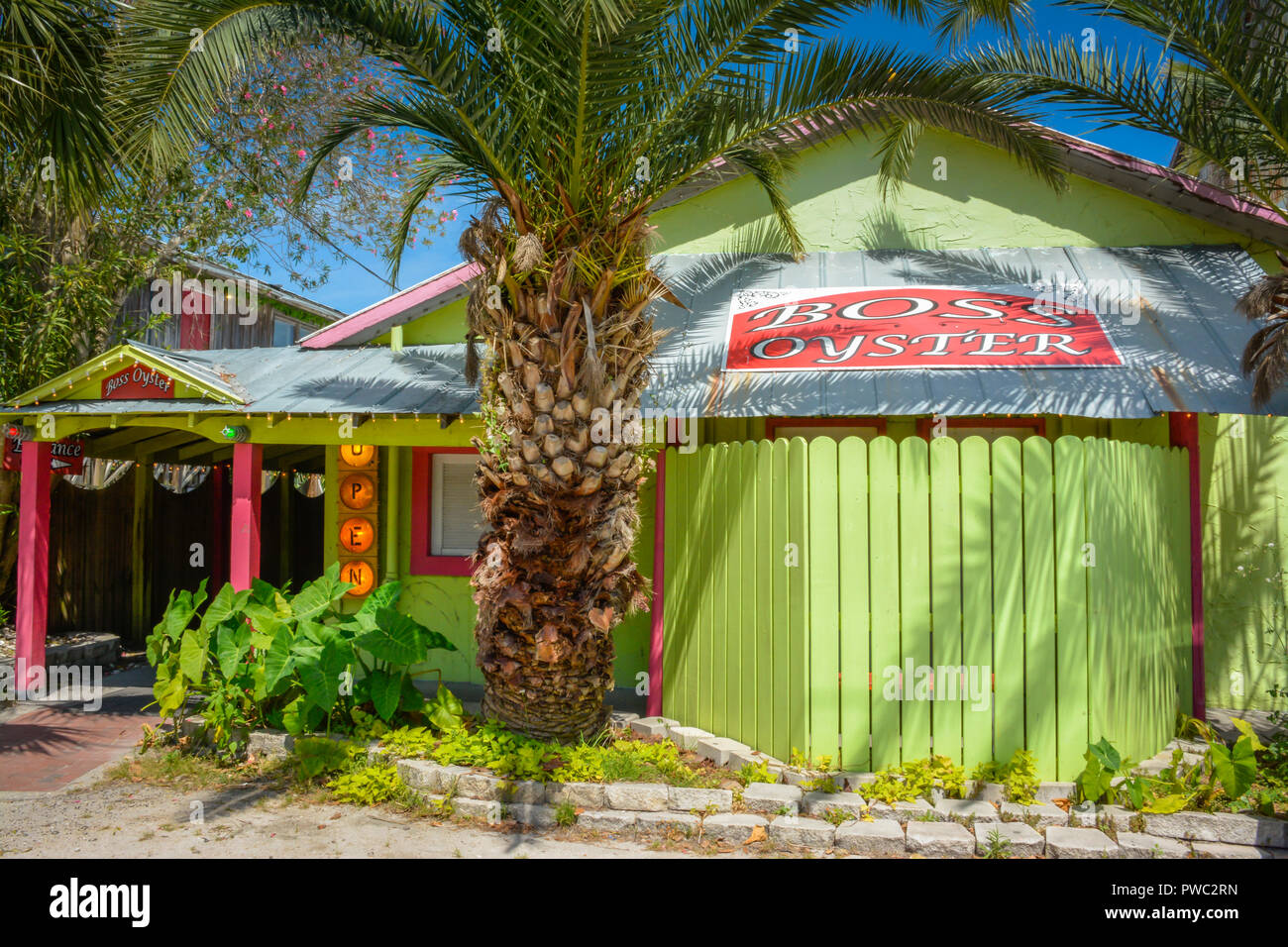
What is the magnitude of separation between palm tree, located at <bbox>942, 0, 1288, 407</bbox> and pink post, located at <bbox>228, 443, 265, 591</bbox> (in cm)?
693

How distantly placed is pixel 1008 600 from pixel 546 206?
3823 mm

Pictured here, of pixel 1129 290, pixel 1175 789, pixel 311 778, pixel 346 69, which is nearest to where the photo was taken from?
pixel 1175 789


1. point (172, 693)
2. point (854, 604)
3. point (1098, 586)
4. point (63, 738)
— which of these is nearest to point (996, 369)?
point (1098, 586)

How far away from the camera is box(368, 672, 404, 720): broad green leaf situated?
20.1 feet

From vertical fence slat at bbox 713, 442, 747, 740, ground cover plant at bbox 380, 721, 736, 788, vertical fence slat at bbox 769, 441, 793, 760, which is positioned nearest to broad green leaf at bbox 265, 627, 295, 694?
ground cover plant at bbox 380, 721, 736, 788

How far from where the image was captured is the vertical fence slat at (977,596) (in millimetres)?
5160

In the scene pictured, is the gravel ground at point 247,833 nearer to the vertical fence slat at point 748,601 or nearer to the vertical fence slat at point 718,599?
the vertical fence slat at point 748,601

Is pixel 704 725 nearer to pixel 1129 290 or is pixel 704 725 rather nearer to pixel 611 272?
pixel 611 272

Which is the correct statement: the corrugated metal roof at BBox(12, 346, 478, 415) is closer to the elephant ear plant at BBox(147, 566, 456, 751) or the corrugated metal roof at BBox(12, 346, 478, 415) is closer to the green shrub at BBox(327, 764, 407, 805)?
the elephant ear plant at BBox(147, 566, 456, 751)

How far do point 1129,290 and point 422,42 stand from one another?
611 centimetres

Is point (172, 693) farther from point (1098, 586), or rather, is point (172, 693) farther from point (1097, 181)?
point (1097, 181)

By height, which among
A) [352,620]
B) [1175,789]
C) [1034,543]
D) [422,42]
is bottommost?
[1175,789]

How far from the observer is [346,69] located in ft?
49.7
